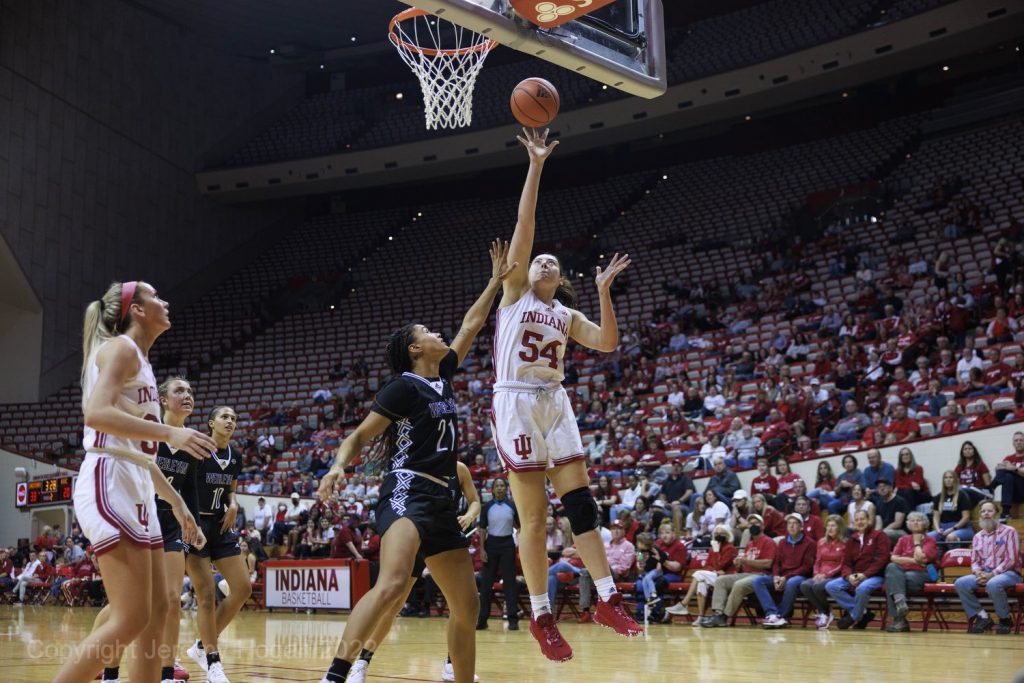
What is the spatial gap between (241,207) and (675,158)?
14838mm

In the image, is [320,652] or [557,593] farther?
[557,593]

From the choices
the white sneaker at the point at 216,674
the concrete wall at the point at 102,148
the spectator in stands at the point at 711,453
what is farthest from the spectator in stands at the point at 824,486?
the concrete wall at the point at 102,148

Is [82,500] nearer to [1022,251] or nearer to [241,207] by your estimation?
[1022,251]

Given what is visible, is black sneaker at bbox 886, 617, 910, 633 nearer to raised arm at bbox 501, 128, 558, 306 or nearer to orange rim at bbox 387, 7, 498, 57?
raised arm at bbox 501, 128, 558, 306


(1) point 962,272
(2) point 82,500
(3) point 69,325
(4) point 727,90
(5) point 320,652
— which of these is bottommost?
(5) point 320,652

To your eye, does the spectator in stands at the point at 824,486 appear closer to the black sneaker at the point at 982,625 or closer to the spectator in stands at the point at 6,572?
the black sneaker at the point at 982,625

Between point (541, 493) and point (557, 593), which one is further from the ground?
point (541, 493)

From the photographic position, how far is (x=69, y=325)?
2875 cm

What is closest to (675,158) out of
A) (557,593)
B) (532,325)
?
(557,593)

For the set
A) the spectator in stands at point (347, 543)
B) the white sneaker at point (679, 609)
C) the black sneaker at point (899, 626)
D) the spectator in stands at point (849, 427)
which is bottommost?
the black sneaker at point (899, 626)

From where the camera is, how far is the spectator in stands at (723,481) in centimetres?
1379

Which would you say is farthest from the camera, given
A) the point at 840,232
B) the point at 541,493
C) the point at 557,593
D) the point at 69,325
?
the point at 69,325

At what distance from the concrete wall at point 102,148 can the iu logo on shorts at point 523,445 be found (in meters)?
24.5

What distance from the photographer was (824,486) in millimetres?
12883
